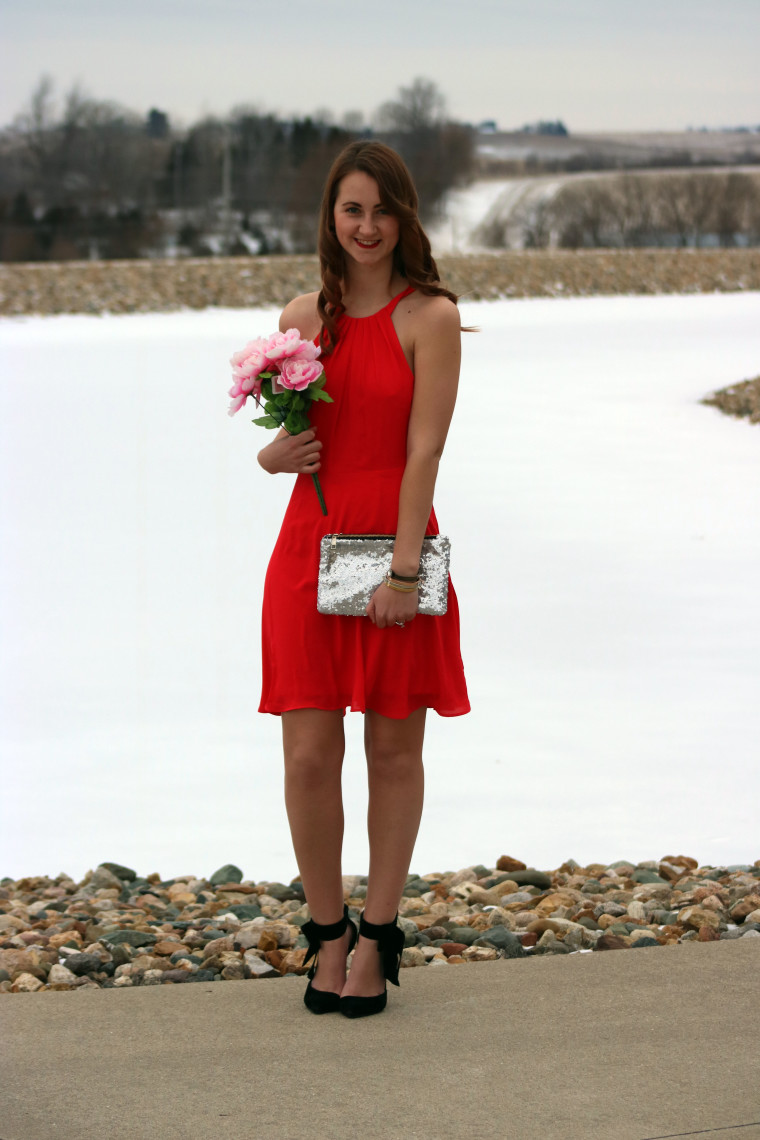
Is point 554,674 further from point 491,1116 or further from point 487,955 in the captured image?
point 491,1116

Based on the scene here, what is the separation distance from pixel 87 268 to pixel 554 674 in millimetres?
23380

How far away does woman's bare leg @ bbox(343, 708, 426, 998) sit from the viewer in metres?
2.71

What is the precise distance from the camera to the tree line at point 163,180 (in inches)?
1363

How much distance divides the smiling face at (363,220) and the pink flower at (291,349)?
20 centimetres

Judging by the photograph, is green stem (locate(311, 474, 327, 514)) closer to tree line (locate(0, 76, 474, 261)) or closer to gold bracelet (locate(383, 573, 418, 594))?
gold bracelet (locate(383, 573, 418, 594))

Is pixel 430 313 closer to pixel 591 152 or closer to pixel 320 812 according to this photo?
pixel 320 812

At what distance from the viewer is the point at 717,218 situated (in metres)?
35.6

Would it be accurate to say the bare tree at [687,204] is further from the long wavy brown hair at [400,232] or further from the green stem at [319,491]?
the green stem at [319,491]

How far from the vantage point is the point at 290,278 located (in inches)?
1134

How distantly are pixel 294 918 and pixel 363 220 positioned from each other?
1.84 m

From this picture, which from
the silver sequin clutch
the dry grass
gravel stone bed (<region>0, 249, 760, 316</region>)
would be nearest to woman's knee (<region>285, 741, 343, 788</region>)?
the silver sequin clutch

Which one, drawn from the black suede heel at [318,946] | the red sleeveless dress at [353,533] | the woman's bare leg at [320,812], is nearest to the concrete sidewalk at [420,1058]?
the black suede heel at [318,946]

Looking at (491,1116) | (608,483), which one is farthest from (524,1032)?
(608,483)

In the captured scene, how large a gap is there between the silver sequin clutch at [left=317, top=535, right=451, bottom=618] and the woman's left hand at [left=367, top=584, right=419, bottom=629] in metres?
0.02
